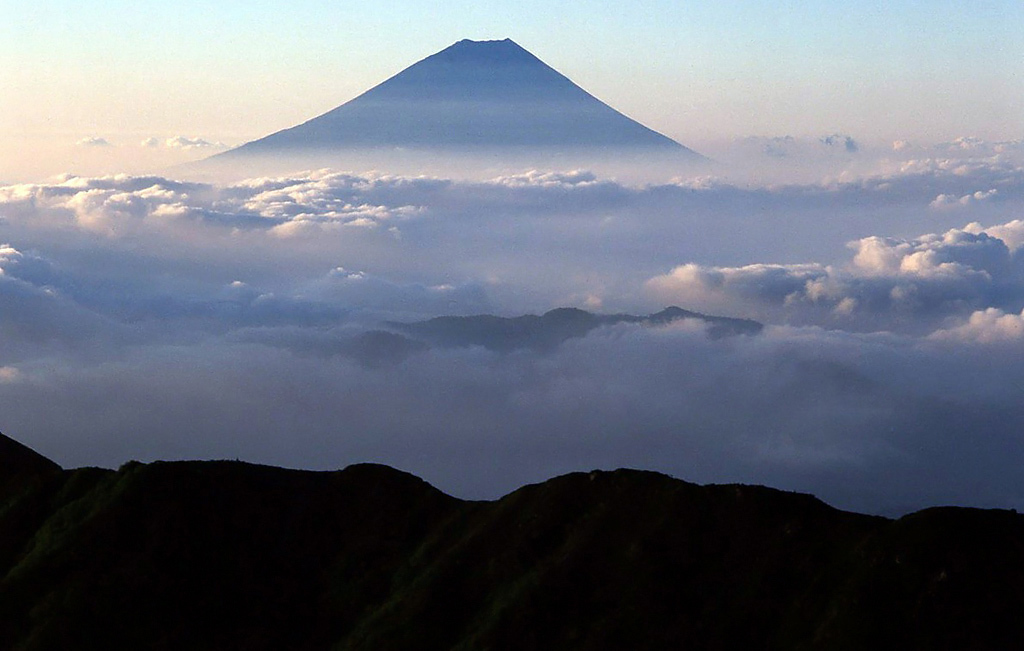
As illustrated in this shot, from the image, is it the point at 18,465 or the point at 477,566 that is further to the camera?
the point at 18,465

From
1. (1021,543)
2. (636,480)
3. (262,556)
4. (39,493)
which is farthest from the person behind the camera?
(39,493)

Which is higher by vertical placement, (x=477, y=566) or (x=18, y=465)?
(x=18, y=465)

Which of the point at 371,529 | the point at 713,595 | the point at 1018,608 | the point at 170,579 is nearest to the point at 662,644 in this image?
the point at 713,595

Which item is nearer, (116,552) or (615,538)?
(615,538)

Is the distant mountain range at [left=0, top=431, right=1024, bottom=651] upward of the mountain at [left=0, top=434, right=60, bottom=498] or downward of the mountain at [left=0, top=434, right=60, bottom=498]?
downward

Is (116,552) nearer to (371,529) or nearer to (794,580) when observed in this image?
(371,529)

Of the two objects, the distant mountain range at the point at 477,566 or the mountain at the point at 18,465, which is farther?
the mountain at the point at 18,465

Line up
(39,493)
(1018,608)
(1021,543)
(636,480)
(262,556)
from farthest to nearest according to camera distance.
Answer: (39,493) < (262,556) < (636,480) < (1021,543) < (1018,608)

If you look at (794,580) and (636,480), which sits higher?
(636,480)
